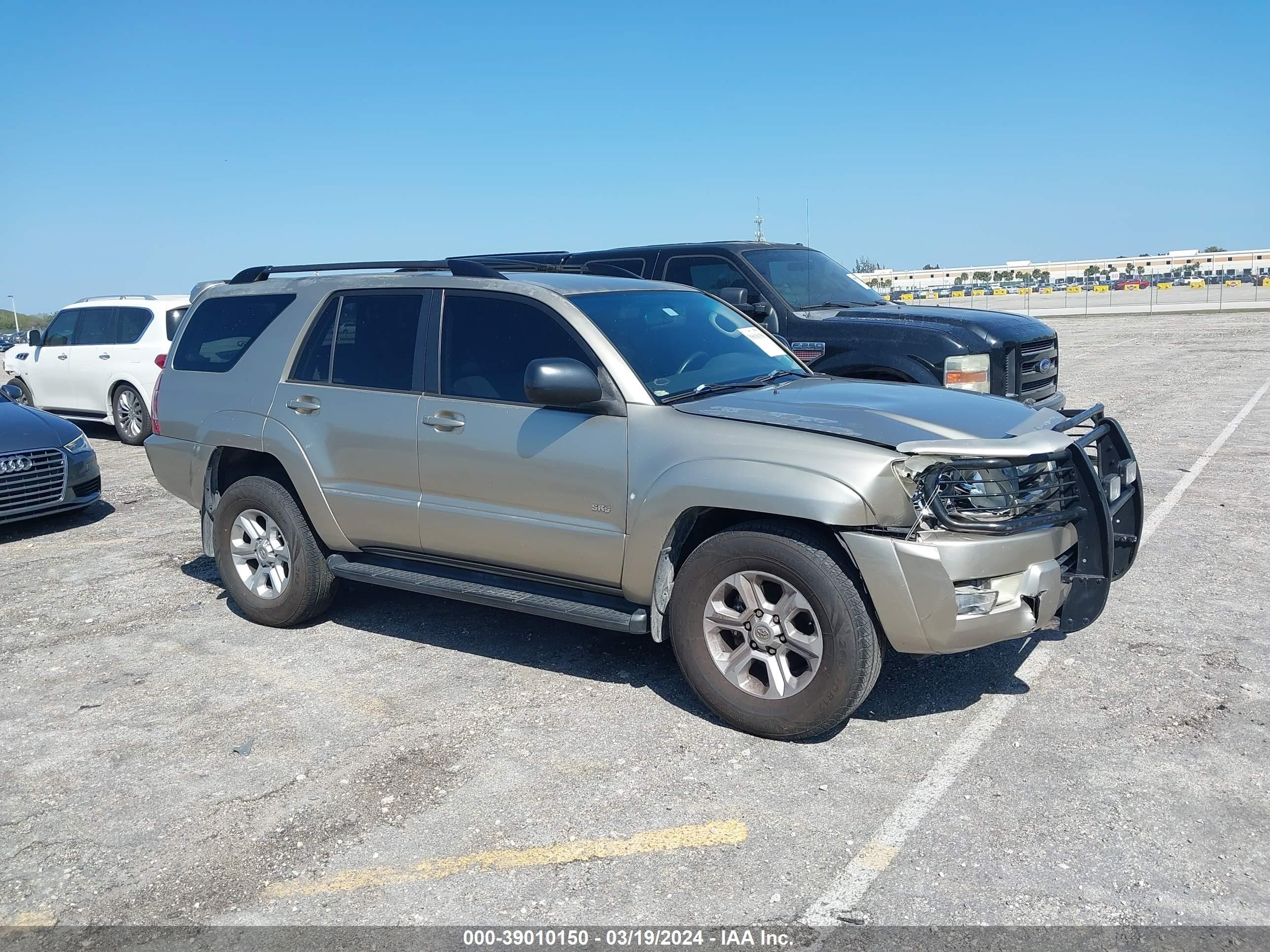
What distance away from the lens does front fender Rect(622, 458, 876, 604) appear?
Result: 166 inches

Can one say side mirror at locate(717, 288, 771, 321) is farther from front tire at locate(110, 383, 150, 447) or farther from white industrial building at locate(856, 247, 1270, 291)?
white industrial building at locate(856, 247, 1270, 291)

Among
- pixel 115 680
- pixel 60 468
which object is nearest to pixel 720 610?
A: pixel 115 680

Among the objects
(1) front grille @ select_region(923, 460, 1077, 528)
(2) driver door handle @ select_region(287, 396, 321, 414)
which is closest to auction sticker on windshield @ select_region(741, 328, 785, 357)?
(1) front grille @ select_region(923, 460, 1077, 528)

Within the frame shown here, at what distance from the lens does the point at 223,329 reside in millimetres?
6535

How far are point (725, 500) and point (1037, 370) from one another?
538 cm

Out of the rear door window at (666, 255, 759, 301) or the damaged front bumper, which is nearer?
the damaged front bumper

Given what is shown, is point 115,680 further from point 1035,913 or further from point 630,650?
point 1035,913

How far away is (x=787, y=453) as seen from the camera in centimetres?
438

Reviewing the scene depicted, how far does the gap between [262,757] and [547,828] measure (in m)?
1.40

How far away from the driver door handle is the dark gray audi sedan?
4.07 metres

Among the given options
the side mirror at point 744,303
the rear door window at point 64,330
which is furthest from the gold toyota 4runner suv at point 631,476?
the rear door window at point 64,330

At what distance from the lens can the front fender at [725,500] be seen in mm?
4211

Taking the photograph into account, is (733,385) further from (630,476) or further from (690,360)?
(630,476)

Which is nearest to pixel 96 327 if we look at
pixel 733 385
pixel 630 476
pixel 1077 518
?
pixel 733 385
